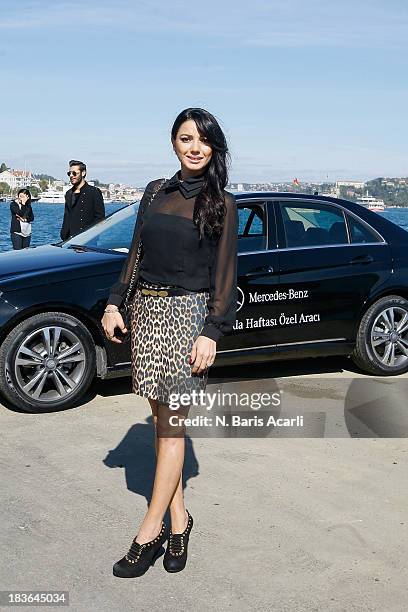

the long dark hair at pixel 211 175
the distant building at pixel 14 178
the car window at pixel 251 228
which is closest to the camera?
the long dark hair at pixel 211 175

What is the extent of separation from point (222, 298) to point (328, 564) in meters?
1.19

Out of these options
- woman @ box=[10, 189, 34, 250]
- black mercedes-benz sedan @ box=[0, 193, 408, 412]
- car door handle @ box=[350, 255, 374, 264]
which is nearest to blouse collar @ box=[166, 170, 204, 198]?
black mercedes-benz sedan @ box=[0, 193, 408, 412]

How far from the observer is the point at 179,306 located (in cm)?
359

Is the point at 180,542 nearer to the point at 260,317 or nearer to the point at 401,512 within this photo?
the point at 401,512

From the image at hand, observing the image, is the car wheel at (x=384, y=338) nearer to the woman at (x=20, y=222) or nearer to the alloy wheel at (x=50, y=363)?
the alloy wheel at (x=50, y=363)

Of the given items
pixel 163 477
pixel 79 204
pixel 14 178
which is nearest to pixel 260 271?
pixel 163 477

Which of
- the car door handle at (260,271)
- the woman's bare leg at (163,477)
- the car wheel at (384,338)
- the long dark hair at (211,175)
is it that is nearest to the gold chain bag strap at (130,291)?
the long dark hair at (211,175)

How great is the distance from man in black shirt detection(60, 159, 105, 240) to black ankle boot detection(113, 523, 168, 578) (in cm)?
695

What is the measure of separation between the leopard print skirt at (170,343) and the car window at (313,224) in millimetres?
3525

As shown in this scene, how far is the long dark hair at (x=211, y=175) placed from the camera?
11.6 ft

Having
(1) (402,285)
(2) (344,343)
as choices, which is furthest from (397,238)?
(2) (344,343)

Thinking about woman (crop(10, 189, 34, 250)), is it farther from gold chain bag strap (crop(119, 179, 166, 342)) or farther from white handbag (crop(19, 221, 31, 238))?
Answer: gold chain bag strap (crop(119, 179, 166, 342))

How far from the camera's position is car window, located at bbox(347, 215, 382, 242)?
24.4 feet

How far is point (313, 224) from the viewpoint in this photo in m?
7.25
